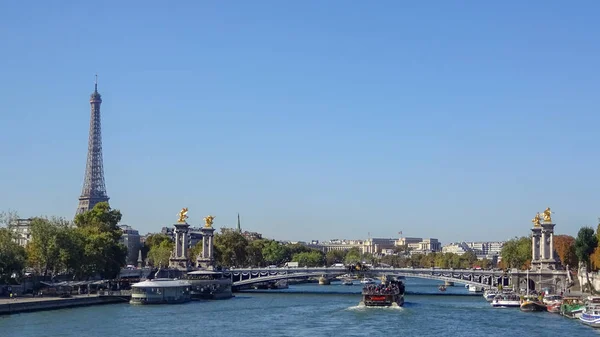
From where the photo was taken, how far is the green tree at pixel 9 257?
65.6 m

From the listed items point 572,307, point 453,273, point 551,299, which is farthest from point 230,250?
point 572,307

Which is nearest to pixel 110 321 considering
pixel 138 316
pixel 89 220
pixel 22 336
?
pixel 138 316

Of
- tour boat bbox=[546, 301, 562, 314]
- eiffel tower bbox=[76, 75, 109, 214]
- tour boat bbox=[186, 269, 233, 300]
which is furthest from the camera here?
eiffel tower bbox=[76, 75, 109, 214]

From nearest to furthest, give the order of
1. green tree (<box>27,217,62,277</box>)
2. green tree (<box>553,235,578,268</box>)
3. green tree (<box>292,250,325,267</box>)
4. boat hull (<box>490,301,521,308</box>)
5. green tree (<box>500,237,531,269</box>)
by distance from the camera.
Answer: boat hull (<box>490,301,521,308</box>) < green tree (<box>27,217,62,277</box>) < green tree (<box>553,235,578,268</box>) < green tree (<box>500,237,531,269</box>) < green tree (<box>292,250,325,267</box>)

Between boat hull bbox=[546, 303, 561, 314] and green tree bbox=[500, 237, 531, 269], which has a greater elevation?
green tree bbox=[500, 237, 531, 269]

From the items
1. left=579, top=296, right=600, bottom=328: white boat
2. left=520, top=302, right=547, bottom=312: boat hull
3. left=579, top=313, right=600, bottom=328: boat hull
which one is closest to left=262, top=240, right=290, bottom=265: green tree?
left=520, top=302, right=547, bottom=312: boat hull

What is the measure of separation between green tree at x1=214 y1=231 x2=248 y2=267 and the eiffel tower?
91.0 ft

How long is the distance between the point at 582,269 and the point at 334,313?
2959 cm

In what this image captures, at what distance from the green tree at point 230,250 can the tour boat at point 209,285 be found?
2702 cm

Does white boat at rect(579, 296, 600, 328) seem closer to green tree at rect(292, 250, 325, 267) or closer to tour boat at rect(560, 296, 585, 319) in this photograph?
tour boat at rect(560, 296, 585, 319)

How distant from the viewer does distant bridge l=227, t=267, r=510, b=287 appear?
89281 millimetres

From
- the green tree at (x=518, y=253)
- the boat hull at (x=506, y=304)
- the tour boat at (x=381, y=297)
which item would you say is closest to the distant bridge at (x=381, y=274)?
the green tree at (x=518, y=253)

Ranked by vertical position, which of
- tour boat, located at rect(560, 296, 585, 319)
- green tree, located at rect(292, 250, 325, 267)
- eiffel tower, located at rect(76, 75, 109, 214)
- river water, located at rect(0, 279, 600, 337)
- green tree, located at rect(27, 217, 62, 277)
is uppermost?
eiffel tower, located at rect(76, 75, 109, 214)

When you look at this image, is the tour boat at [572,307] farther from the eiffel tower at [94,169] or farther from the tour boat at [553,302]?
the eiffel tower at [94,169]
